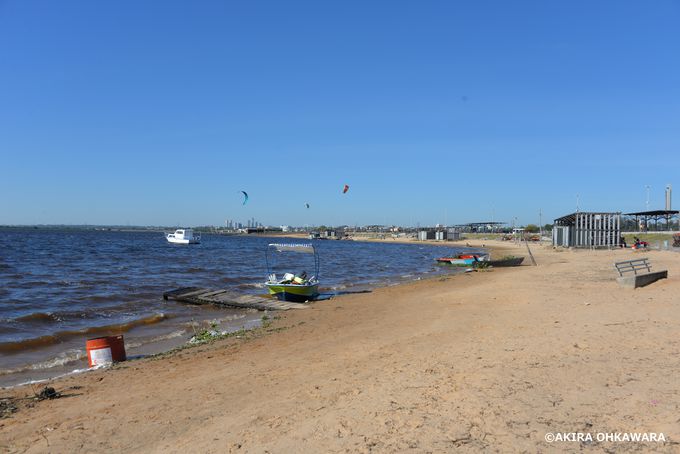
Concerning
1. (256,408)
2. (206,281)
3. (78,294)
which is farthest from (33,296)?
(256,408)

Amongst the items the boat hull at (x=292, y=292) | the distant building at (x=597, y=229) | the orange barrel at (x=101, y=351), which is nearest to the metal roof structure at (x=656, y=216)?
the distant building at (x=597, y=229)

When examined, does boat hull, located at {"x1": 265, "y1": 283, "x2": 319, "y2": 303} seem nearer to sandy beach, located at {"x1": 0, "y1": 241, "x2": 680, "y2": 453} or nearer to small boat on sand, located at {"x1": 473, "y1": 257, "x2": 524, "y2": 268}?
sandy beach, located at {"x1": 0, "y1": 241, "x2": 680, "y2": 453}

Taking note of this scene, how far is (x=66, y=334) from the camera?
14.5 metres

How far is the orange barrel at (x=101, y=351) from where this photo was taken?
10.6 metres

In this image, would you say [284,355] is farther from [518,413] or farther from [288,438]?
[518,413]

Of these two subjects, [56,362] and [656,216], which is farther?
[656,216]

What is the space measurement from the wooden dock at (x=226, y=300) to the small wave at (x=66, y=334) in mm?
2929

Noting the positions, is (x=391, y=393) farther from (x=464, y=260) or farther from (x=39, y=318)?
(x=464, y=260)

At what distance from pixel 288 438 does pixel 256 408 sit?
130 centimetres

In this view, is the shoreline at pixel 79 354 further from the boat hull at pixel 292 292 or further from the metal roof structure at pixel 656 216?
the metal roof structure at pixel 656 216

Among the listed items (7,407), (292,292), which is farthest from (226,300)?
(7,407)

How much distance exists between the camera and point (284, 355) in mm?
10281

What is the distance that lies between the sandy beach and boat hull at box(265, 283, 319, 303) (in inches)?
338

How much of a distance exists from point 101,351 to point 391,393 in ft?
23.4
